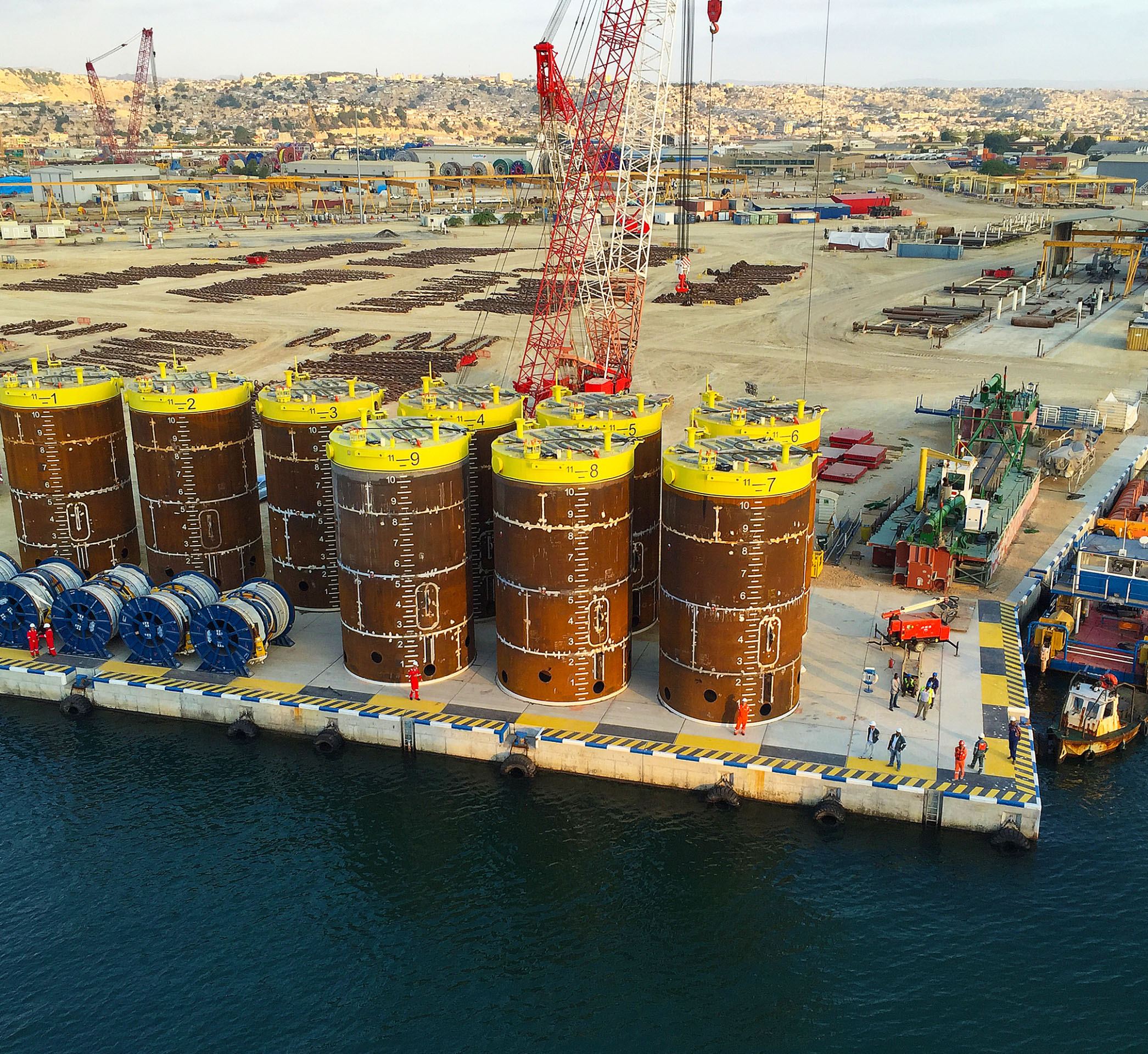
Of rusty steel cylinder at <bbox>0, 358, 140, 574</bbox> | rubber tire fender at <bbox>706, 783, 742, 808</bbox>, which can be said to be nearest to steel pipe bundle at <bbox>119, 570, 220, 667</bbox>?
rusty steel cylinder at <bbox>0, 358, 140, 574</bbox>

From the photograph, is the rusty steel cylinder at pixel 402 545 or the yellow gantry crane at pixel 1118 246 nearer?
the rusty steel cylinder at pixel 402 545

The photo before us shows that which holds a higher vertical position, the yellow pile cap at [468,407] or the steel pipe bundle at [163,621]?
the yellow pile cap at [468,407]

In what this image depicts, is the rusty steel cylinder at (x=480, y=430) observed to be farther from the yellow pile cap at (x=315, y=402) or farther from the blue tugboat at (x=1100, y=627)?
the blue tugboat at (x=1100, y=627)

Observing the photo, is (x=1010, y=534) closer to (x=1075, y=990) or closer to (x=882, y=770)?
(x=882, y=770)

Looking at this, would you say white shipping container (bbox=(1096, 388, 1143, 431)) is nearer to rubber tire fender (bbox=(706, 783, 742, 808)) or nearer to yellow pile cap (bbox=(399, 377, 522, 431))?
Answer: yellow pile cap (bbox=(399, 377, 522, 431))

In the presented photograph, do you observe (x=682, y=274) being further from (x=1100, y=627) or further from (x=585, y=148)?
(x=1100, y=627)

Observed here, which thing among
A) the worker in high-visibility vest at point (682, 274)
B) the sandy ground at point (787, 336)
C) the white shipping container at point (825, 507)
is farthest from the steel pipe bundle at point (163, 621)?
the worker in high-visibility vest at point (682, 274)
